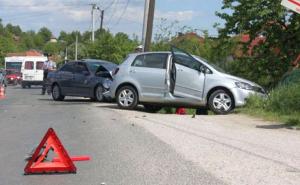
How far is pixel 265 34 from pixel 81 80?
882cm

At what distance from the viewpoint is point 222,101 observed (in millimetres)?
16406

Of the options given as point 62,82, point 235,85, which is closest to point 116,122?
point 235,85

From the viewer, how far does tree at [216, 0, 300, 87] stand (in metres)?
25.0

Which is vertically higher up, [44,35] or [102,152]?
[44,35]

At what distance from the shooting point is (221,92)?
16.4 m

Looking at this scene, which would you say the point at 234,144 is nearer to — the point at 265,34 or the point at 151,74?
the point at 151,74

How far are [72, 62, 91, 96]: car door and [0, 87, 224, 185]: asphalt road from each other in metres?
5.62

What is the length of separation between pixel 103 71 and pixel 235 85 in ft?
22.3

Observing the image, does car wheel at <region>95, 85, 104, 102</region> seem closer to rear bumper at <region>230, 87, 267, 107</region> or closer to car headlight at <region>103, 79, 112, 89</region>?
car headlight at <region>103, 79, 112, 89</region>

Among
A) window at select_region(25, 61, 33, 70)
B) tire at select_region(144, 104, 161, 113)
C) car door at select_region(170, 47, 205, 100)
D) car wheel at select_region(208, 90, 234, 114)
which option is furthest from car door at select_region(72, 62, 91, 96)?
window at select_region(25, 61, 33, 70)

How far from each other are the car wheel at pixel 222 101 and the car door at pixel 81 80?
664 centimetres

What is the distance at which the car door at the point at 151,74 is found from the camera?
55.5 ft

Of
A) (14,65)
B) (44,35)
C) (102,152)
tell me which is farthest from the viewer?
(44,35)

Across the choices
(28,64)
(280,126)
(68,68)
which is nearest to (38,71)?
(28,64)
